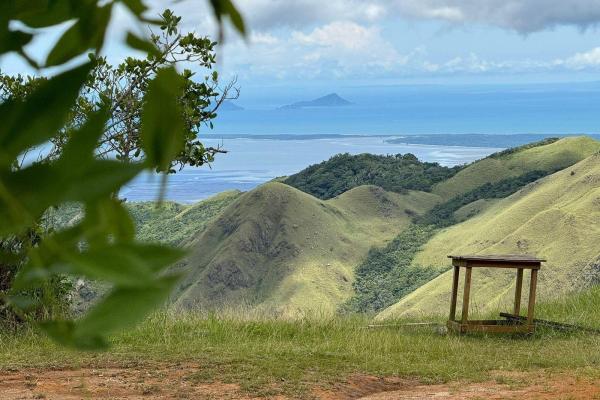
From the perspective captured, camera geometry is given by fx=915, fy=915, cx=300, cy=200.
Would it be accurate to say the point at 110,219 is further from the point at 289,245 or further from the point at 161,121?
the point at 289,245

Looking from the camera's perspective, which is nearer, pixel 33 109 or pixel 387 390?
pixel 33 109

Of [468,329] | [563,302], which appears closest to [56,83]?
[468,329]

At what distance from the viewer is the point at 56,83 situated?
0.22 meters

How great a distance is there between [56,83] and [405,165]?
32.6 m

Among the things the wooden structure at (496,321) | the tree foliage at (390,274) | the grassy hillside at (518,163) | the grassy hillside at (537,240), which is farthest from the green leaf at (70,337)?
the grassy hillside at (518,163)

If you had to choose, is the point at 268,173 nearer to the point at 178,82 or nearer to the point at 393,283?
the point at 393,283

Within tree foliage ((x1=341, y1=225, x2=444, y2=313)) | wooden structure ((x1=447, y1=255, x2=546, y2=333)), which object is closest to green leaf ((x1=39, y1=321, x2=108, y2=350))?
wooden structure ((x1=447, y1=255, x2=546, y2=333))

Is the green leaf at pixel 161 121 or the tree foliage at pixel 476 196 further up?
the tree foliage at pixel 476 196

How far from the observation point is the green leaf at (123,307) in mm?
200

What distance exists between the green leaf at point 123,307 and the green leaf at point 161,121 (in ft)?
0.11

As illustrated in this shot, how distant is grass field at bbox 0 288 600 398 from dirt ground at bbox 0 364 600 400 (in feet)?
0.22

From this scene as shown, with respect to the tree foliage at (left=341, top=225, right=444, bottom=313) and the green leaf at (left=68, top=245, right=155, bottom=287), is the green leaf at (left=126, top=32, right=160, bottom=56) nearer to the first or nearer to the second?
the green leaf at (left=68, top=245, right=155, bottom=287)

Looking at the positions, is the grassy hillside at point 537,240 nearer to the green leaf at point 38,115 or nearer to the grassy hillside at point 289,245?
the grassy hillside at point 289,245

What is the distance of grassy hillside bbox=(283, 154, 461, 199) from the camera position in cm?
3002
